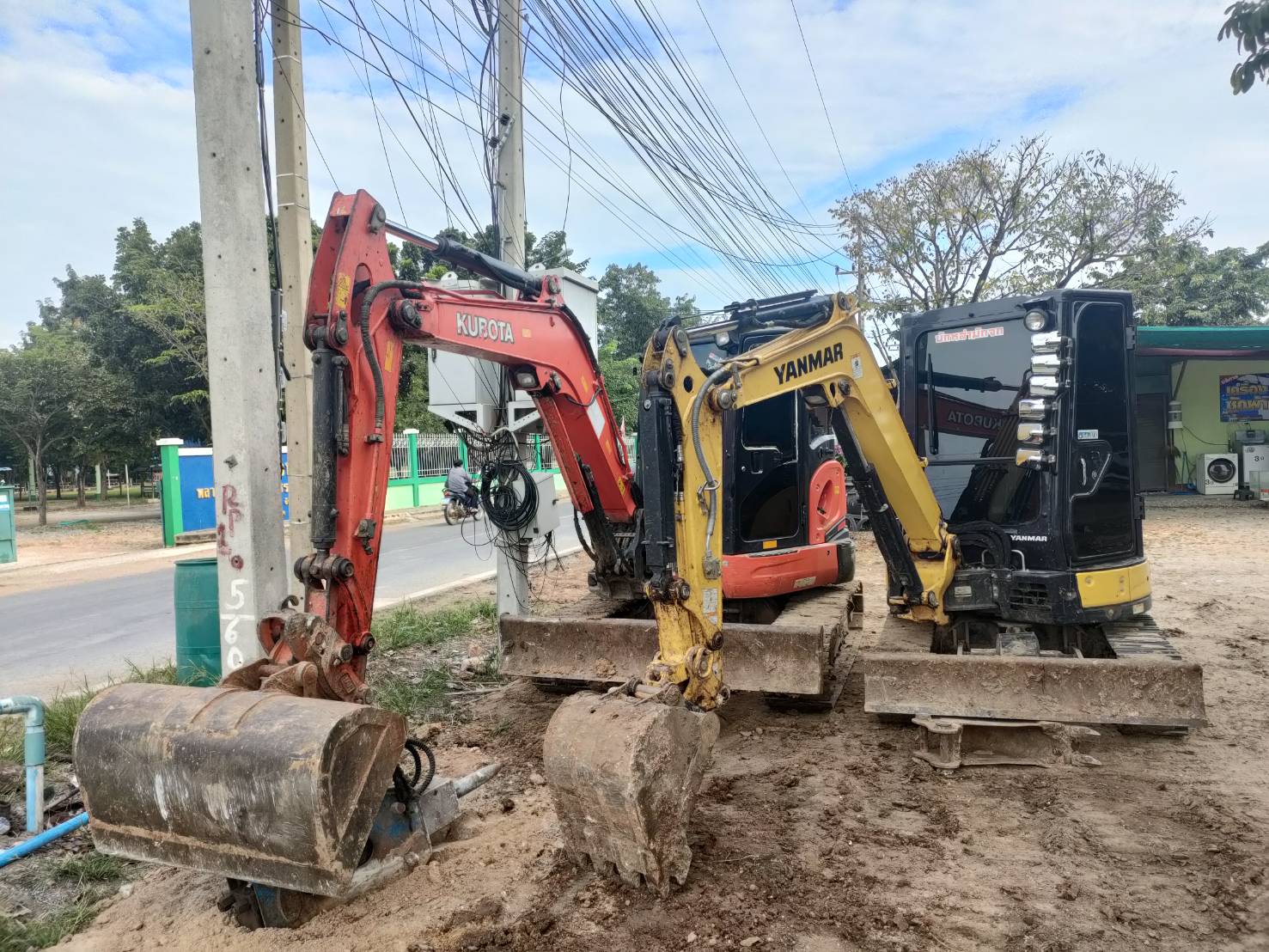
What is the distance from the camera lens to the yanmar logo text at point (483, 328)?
15.3ft

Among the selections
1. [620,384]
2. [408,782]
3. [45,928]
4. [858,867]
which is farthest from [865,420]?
[620,384]

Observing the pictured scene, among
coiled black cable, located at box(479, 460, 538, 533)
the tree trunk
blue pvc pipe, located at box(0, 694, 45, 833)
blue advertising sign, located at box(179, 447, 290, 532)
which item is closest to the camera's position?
blue pvc pipe, located at box(0, 694, 45, 833)

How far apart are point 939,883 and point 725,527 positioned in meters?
2.90

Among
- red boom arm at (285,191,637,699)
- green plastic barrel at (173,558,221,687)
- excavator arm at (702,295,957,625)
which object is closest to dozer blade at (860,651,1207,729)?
excavator arm at (702,295,957,625)

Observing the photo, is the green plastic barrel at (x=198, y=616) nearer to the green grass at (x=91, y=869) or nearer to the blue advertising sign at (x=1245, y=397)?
the green grass at (x=91, y=869)

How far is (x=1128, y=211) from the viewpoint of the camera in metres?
21.2

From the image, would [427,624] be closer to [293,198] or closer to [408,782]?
[293,198]

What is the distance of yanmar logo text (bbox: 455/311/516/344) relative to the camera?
465 centimetres

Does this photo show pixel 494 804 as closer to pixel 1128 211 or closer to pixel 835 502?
pixel 835 502

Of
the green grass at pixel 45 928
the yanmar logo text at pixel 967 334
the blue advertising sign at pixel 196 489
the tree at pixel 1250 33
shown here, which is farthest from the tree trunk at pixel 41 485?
the tree at pixel 1250 33

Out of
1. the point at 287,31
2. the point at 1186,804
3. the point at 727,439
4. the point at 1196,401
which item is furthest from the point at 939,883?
the point at 1196,401

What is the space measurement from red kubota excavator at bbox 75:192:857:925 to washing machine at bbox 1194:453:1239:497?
1817 cm

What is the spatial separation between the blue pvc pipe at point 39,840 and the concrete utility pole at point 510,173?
11.9 ft

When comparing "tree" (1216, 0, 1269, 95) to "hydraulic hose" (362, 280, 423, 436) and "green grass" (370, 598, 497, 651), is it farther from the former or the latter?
"green grass" (370, 598, 497, 651)
